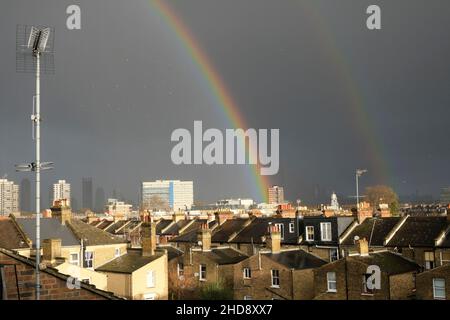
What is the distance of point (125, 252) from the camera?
3484 cm

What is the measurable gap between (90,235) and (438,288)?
71.6 ft

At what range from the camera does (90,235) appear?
35.1 meters

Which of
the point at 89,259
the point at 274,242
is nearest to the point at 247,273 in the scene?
the point at 274,242

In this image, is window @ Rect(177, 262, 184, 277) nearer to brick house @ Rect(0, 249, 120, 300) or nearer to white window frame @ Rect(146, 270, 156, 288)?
white window frame @ Rect(146, 270, 156, 288)

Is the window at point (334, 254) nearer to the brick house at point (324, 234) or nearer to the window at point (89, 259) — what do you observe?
the brick house at point (324, 234)

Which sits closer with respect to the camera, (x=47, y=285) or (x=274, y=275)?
(x=47, y=285)

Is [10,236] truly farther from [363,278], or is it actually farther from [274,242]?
[363,278]

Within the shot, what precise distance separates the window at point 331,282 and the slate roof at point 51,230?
15.8 m

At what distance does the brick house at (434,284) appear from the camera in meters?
23.8
